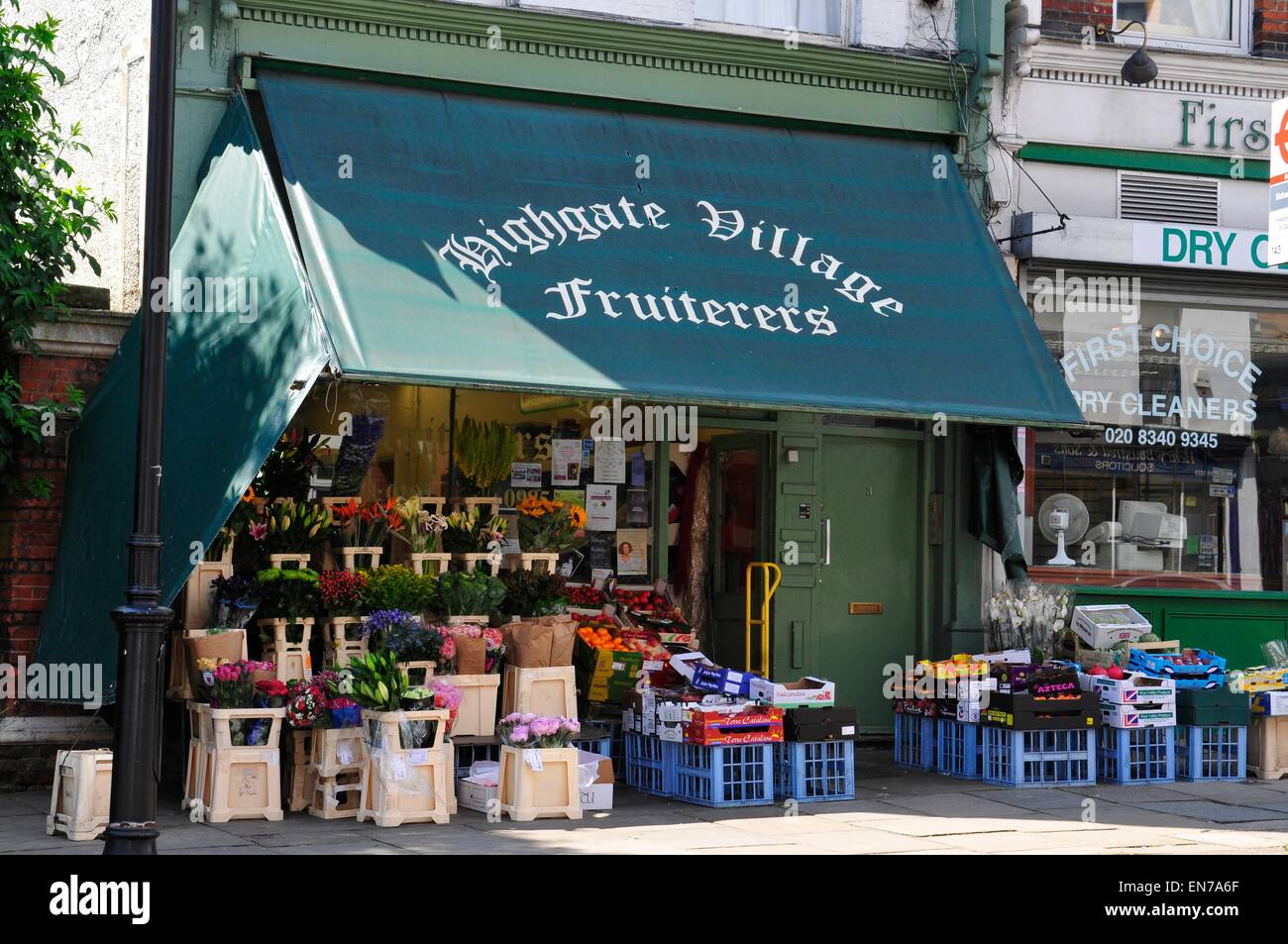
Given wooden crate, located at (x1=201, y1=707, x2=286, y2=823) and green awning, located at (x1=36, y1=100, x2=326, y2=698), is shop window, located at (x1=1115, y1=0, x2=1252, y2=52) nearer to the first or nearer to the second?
green awning, located at (x1=36, y1=100, x2=326, y2=698)

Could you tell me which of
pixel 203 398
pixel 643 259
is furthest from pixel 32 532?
pixel 643 259

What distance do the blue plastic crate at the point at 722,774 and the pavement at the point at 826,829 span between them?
0.39 feet

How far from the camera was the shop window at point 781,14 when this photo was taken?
41.9ft

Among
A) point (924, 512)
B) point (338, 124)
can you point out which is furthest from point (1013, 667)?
point (338, 124)

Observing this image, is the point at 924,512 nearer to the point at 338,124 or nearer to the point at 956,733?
the point at 956,733

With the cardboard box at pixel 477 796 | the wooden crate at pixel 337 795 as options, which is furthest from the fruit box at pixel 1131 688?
the wooden crate at pixel 337 795

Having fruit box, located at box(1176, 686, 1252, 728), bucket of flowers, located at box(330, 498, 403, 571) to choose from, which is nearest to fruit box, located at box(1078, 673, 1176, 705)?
fruit box, located at box(1176, 686, 1252, 728)

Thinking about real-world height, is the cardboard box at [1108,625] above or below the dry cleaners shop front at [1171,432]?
below

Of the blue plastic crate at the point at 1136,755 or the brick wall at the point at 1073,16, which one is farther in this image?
the brick wall at the point at 1073,16

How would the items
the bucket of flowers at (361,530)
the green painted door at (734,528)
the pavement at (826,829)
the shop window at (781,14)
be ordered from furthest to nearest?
the green painted door at (734,528) → the shop window at (781,14) → the bucket of flowers at (361,530) → the pavement at (826,829)

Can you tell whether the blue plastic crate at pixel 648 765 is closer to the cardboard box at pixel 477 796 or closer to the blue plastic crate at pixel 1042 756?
the cardboard box at pixel 477 796

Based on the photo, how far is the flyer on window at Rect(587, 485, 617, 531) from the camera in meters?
12.8

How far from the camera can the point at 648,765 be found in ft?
36.7

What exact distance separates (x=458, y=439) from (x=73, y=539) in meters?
2.81
